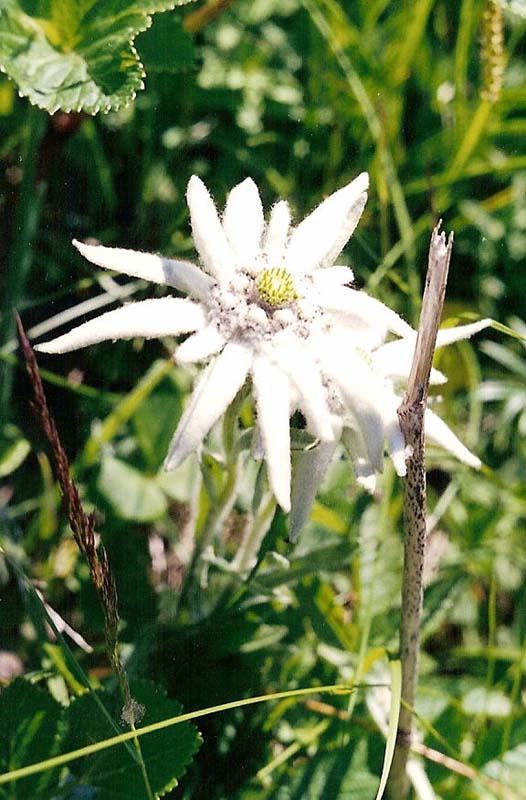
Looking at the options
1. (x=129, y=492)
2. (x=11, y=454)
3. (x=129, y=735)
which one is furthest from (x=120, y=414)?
(x=129, y=735)

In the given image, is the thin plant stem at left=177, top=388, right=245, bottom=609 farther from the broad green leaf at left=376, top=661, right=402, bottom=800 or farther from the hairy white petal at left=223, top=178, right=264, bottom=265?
the broad green leaf at left=376, top=661, right=402, bottom=800

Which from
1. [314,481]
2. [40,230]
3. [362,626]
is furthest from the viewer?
[40,230]

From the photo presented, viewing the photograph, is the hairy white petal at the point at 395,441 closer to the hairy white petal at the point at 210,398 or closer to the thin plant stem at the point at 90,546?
the hairy white petal at the point at 210,398

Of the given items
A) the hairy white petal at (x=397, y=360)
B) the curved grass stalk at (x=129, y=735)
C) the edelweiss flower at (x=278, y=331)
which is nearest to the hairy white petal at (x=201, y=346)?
the edelweiss flower at (x=278, y=331)

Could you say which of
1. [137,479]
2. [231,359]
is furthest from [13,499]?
[231,359]

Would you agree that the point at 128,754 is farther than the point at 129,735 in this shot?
Yes

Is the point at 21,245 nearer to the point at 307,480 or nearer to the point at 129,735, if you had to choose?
the point at 307,480

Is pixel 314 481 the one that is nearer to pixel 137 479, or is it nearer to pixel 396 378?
pixel 396 378
